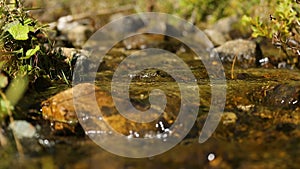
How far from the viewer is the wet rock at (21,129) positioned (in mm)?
3240

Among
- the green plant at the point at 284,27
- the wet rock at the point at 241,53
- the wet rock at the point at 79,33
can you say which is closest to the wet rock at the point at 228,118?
the green plant at the point at 284,27

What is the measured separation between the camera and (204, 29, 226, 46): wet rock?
7.15 meters

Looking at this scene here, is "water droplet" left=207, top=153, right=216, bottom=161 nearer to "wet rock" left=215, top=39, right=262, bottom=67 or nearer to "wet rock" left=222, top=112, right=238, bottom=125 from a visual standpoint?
"wet rock" left=222, top=112, right=238, bottom=125

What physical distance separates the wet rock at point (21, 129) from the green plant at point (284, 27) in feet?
10.1

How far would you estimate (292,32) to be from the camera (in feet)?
17.3

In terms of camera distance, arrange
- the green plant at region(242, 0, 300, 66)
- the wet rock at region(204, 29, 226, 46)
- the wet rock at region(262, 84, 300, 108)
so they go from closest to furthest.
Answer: the wet rock at region(262, 84, 300, 108) → the green plant at region(242, 0, 300, 66) → the wet rock at region(204, 29, 226, 46)

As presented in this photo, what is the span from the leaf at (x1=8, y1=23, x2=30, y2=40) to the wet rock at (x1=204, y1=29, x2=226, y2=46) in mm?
3870

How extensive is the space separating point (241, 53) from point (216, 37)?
1.43 m

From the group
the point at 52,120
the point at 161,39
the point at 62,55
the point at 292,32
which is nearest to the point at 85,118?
the point at 52,120

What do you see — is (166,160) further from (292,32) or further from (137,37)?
(137,37)

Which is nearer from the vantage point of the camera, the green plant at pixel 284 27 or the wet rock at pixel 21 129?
the wet rock at pixel 21 129

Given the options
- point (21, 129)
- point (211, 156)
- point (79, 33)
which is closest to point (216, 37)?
point (79, 33)

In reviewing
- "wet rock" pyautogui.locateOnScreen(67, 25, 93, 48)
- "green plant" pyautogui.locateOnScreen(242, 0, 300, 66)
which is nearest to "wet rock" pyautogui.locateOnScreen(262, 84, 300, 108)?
"green plant" pyautogui.locateOnScreen(242, 0, 300, 66)

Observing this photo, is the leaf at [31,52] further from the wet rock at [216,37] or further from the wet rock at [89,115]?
the wet rock at [216,37]
